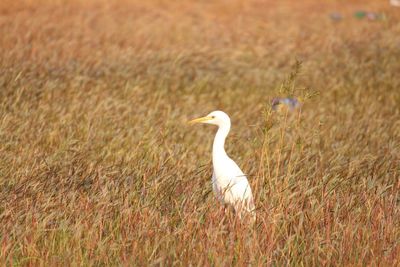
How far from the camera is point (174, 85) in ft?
29.7

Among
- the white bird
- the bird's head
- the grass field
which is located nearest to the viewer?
the grass field

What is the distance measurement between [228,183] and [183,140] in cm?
189

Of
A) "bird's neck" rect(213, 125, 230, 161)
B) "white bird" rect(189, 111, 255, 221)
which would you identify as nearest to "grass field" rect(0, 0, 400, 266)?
"white bird" rect(189, 111, 255, 221)

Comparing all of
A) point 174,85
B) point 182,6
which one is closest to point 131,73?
point 174,85

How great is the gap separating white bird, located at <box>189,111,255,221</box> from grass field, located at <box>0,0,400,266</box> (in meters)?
0.07

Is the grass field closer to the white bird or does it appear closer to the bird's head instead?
the white bird

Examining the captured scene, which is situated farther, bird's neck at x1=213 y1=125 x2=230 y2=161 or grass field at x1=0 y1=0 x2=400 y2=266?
bird's neck at x1=213 y1=125 x2=230 y2=161

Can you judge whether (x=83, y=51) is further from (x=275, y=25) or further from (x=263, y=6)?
(x=263, y=6)

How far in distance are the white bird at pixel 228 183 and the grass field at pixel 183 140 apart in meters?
0.07

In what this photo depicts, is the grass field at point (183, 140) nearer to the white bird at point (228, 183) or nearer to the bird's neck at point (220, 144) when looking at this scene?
the white bird at point (228, 183)

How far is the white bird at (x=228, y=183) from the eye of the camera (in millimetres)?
4540

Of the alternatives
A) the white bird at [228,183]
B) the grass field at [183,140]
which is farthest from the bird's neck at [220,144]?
the grass field at [183,140]

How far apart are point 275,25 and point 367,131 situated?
684 centimetres

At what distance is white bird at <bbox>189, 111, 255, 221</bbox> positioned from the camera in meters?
4.54
